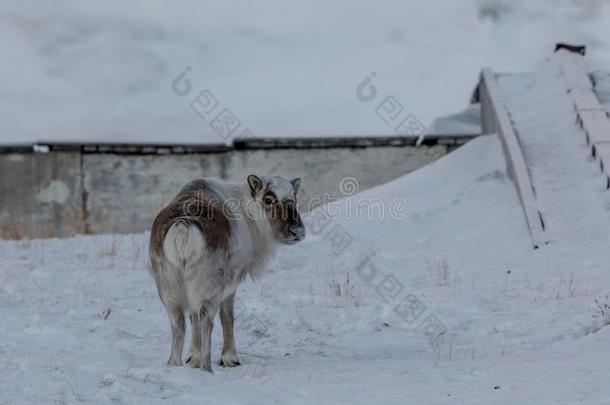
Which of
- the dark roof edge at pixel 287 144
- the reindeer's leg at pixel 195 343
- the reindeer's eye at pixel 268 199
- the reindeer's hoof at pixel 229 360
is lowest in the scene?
the reindeer's hoof at pixel 229 360

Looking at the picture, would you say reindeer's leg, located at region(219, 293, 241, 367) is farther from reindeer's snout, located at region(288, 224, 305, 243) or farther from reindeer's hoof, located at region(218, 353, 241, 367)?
reindeer's snout, located at region(288, 224, 305, 243)

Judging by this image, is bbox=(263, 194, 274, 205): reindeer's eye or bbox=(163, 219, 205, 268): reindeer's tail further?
bbox=(263, 194, 274, 205): reindeer's eye

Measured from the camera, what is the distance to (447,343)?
8.03 meters

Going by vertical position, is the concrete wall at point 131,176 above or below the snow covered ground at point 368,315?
above

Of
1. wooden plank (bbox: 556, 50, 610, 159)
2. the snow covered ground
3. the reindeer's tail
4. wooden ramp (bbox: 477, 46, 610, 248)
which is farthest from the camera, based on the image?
wooden plank (bbox: 556, 50, 610, 159)

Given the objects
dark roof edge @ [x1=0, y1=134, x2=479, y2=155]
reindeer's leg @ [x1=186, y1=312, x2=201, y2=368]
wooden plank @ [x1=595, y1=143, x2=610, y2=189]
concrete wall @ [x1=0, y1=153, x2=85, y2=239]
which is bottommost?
reindeer's leg @ [x1=186, y1=312, x2=201, y2=368]

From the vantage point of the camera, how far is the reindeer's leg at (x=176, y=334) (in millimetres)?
6703

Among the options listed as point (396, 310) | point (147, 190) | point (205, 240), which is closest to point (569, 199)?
point (396, 310)

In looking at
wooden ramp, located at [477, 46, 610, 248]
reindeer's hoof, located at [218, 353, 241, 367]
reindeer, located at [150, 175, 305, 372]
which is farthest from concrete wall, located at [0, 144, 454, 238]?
reindeer's hoof, located at [218, 353, 241, 367]

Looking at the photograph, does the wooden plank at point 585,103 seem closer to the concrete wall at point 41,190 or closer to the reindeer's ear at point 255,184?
the reindeer's ear at point 255,184

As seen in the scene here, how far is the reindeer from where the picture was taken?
6621 mm

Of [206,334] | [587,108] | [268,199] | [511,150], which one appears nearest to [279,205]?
[268,199]

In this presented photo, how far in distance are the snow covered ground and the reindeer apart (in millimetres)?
417

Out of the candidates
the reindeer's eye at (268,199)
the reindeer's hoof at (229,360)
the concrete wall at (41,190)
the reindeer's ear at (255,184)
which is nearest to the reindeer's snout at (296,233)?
the reindeer's eye at (268,199)
